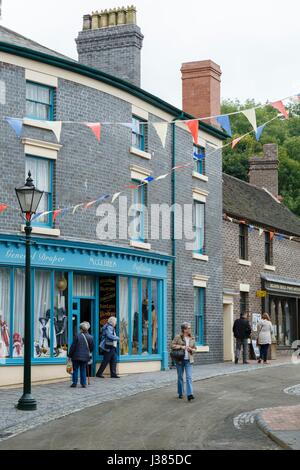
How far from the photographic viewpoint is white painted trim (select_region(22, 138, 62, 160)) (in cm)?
2080

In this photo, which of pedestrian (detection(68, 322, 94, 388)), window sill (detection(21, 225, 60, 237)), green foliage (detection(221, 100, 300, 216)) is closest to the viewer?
pedestrian (detection(68, 322, 94, 388))

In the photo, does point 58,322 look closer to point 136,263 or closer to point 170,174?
point 136,263

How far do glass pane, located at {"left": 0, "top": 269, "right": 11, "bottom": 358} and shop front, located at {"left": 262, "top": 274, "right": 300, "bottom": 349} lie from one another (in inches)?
598

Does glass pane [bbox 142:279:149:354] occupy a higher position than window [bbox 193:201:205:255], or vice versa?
window [bbox 193:201:205:255]

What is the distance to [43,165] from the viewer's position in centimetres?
2142

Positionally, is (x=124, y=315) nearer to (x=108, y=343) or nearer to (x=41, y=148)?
(x=108, y=343)

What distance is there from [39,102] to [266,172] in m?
22.1

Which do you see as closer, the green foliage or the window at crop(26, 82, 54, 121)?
the window at crop(26, 82, 54, 121)

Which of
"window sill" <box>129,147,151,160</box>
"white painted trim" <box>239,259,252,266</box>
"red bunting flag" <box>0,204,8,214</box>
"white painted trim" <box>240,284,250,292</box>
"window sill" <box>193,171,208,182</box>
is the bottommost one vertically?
"white painted trim" <box>240,284,250,292</box>

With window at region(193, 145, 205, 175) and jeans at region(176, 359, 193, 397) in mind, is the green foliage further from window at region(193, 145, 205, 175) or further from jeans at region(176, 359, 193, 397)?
jeans at region(176, 359, 193, 397)

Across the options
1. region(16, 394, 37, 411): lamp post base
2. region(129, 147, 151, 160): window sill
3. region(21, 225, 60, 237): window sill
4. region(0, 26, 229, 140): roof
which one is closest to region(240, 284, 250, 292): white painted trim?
region(0, 26, 229, 140): roof

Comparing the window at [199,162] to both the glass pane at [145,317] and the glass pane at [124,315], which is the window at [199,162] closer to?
the glass pane at [145,317]

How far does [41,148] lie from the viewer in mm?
21125

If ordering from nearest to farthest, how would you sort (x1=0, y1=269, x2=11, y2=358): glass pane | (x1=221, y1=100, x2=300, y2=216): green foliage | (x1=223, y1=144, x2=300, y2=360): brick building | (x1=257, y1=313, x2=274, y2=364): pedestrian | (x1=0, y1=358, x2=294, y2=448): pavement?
(x1=0, y1=358, x2=294, y2=448): pavement
(x1=0, y1=269, x2=11, y2=358): glass pane
(x1=257, y1=313, x2=274, y2=364): pedestrian
(x1=223, y1=144, x2=300, y2=360): brick building
(x1=221, y1=100, x2=300, y2=216): green foliage
